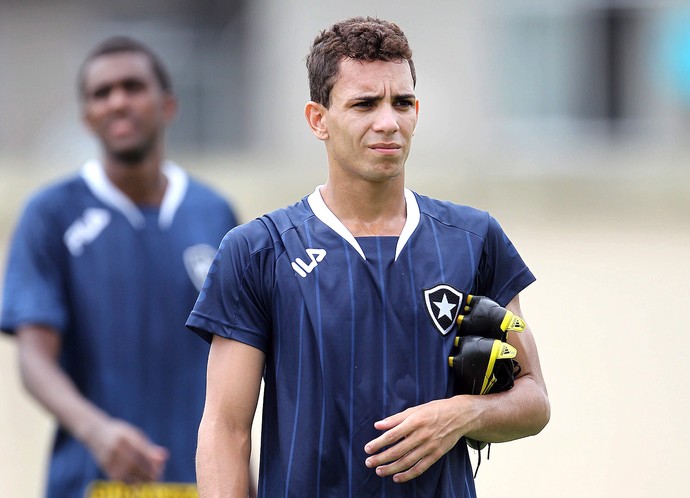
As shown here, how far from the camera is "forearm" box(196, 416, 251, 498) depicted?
3229mm

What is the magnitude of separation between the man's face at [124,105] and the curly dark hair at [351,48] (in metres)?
1.98

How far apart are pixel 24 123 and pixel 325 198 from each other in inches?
276

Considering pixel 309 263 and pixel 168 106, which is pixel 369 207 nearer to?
pixel 309 263

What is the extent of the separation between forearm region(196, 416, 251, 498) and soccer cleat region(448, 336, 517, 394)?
516mm

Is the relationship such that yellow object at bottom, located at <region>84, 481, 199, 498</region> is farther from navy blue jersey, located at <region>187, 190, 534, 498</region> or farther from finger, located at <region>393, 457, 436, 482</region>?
finger, located at <region>393, 457, 436, 482</region>

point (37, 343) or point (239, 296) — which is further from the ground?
point (239, 296)

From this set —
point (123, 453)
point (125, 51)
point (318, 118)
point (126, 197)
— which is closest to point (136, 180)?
point (126, 197)

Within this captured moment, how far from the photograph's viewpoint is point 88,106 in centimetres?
537

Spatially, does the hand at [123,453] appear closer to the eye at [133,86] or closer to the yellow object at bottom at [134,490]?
the yellow object at bottom at [134,490]

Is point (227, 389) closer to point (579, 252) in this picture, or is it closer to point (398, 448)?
point (398, 448)

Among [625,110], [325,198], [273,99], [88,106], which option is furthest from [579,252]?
[325,198]

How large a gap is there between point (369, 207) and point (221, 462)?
26.6 inches

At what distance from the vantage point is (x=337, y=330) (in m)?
3.25

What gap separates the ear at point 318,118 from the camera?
11.1 feet
